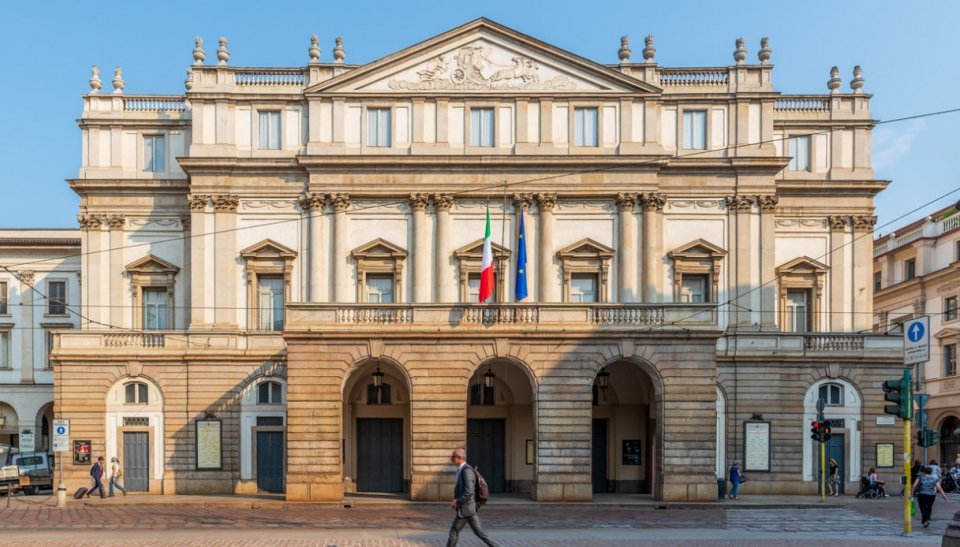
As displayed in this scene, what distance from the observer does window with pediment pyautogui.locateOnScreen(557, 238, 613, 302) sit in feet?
140

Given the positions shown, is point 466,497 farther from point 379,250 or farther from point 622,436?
point 379,250

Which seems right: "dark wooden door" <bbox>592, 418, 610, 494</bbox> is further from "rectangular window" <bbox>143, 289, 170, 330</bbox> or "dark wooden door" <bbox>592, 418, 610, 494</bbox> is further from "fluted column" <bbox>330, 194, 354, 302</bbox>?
"rectangular window" <bbox>143, 289, 170, 330</bbox>

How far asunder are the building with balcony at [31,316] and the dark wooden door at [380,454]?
20.4 meters

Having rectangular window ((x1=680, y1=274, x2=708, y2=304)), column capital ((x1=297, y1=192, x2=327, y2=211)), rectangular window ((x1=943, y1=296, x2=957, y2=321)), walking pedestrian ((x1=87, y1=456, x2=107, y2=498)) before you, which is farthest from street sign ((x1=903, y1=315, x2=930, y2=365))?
rectangular window ((x1=943, y1=296, x2=957, y2=321))

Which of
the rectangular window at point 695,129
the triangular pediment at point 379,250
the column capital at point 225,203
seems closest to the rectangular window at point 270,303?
the column capital at point 225,203

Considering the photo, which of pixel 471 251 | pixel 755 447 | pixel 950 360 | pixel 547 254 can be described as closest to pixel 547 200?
pixel 547 254

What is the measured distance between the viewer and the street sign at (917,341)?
23575 millimetres

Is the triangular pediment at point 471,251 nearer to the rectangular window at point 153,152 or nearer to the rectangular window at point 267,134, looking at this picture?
the rectangular window at point 267,134

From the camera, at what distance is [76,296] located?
5478 cm

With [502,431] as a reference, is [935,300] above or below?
above

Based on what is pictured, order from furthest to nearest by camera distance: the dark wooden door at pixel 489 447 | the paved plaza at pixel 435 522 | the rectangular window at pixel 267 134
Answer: the rectangular window at pixel 267 134, the dark wooden door at pixel 489 447, the paved plaza at pixel 435 522

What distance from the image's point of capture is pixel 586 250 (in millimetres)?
42875

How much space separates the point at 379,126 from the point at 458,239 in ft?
17.8

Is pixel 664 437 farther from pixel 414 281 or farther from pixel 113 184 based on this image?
pixel 113 184
